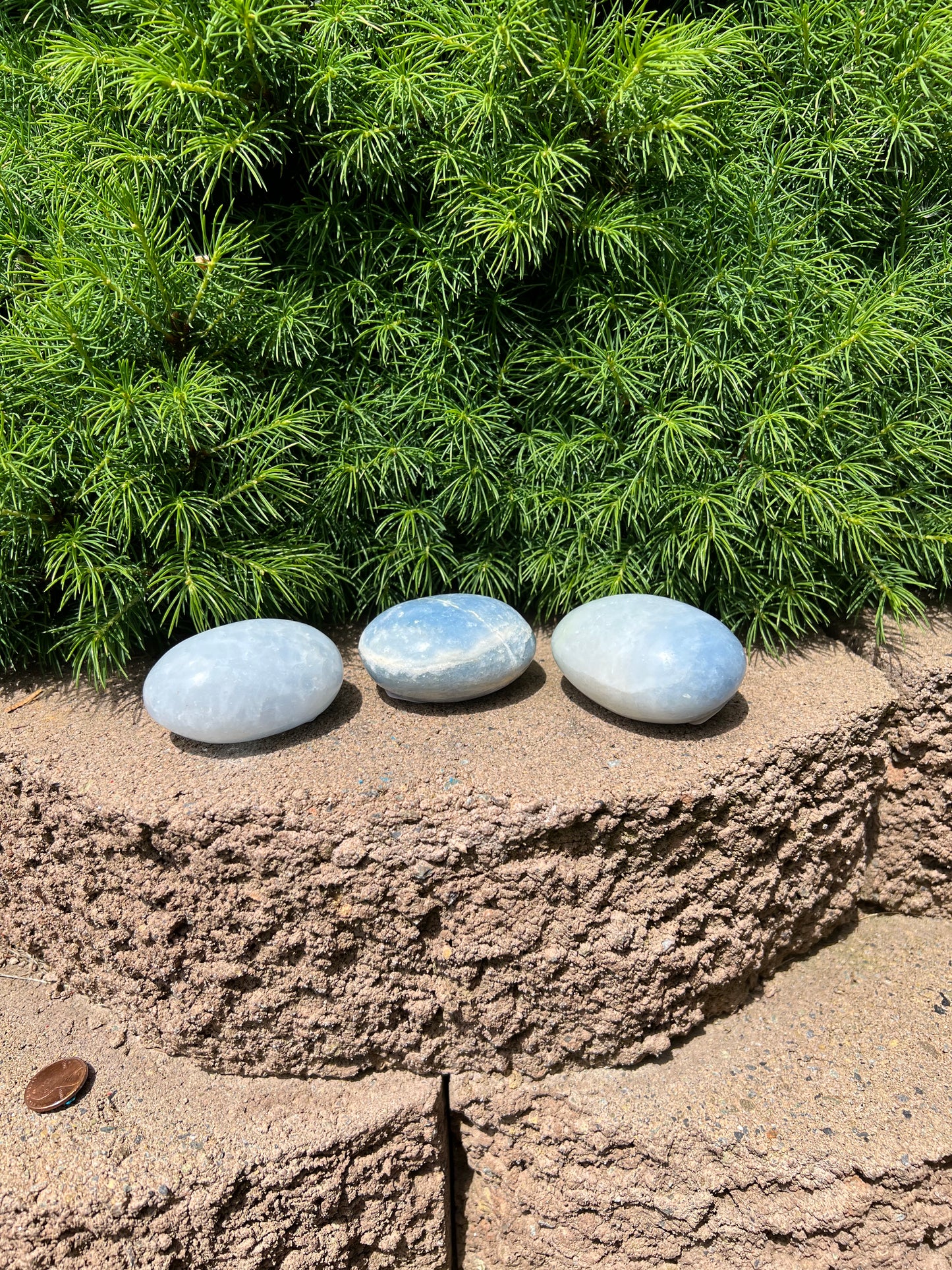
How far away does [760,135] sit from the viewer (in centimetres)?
163

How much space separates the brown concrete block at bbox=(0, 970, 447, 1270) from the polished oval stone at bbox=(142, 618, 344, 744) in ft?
1.77

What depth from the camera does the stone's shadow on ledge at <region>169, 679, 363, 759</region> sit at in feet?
4.44

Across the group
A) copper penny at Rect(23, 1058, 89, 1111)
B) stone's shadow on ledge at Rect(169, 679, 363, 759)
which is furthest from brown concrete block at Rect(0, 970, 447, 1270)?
stone's shadow on ledge at Rect(169, 679, 363, 759)

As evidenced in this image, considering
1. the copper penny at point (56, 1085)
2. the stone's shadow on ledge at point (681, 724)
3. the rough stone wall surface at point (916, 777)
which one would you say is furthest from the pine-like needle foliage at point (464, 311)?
the copper penny at point (56, 1085)

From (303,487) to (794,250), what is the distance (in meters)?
0.94

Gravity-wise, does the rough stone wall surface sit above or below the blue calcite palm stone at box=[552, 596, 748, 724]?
below

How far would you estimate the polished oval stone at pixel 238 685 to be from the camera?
1.29m

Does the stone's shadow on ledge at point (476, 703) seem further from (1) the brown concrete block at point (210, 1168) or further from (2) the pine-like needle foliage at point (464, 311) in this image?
(1) the brown concrete block at point (210, 1168)

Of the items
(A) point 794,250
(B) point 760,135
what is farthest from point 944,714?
(B) point 760,135

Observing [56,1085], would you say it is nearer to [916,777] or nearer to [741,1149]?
[741,1149]

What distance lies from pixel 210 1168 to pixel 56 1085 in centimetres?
28

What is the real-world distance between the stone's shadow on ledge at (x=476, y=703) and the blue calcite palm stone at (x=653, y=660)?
10 centimetres

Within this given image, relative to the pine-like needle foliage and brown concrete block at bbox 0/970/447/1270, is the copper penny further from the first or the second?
the pine-like needle foliage

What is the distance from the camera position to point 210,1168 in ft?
4.17
